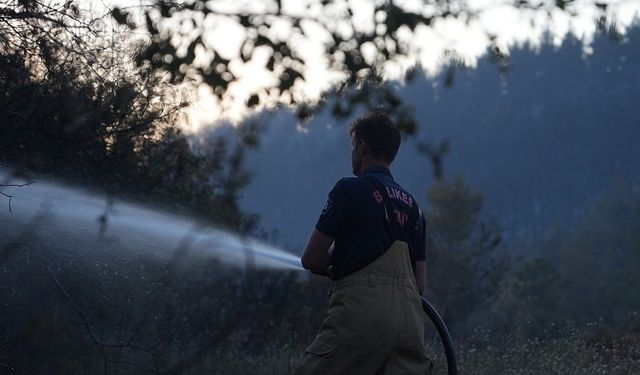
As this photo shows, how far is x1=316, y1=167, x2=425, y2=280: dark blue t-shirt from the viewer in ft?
14.7

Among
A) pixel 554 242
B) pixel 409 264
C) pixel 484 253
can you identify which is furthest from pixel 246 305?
pixel 554 242

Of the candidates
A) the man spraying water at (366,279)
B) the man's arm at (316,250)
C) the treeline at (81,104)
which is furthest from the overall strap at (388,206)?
the treeline at (81,104)

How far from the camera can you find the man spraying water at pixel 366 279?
4500 millimetres

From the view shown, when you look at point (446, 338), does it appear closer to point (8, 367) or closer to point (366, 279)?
point (366, 279)

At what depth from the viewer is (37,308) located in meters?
7.05

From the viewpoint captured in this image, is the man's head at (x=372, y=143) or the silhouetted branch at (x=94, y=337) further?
the silhouetted branch at (x=94, y=337)

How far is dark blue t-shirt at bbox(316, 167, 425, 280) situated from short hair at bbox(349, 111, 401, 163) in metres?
0.17

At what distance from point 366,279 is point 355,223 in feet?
0.80

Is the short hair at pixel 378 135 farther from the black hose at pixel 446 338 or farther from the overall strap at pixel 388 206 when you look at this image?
the black hose at pixel 446 338

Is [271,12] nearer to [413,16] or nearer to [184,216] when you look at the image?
[413,16]

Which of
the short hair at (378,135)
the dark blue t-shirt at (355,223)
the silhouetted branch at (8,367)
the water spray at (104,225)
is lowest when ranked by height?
the silhouetted branch at (8,367)

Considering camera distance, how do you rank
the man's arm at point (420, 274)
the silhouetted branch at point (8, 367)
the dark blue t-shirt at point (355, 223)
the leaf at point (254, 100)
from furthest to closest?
the silhouetted branch at point (8, 367), the man's arm at point (420, 274), the dark blue t-shirt at point (355, 223), the leaf at point (254, 100)

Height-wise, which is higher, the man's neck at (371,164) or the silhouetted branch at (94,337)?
the man's neck at (371,164)

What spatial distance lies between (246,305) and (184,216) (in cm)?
216
